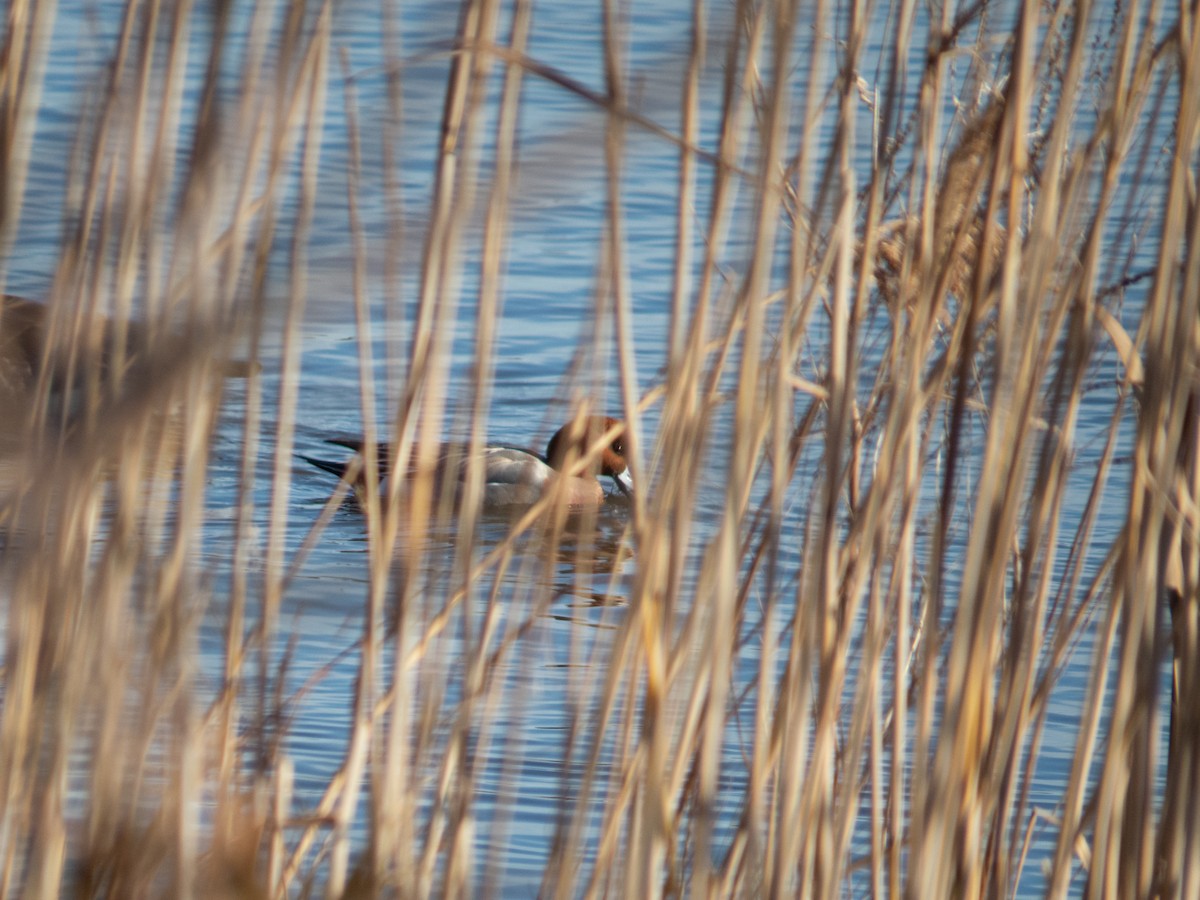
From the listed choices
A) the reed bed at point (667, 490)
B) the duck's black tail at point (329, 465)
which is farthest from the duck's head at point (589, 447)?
the duck's black tail at point (329, 465)

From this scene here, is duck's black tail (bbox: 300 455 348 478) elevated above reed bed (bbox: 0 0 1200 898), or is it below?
below

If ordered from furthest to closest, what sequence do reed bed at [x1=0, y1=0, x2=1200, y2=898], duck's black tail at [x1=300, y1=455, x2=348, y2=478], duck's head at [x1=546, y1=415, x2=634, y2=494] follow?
duck's black tail at [x1=300, y1=455, x2=348, y2=478]
duck's head at [x1=546, y1=415, x2=634, y2=494]
reed bed at [x1=0, y1=0, x2=1200, y2=898]

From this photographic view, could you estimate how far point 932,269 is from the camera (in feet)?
4.27

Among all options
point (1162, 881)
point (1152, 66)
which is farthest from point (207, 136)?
point (1162, 881)

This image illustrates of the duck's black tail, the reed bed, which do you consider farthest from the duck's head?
the duck's black tail

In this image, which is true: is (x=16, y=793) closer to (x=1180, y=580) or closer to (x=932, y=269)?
(x=932, y=269)

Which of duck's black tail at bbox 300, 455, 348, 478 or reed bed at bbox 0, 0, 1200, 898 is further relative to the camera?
duck's black tail at bbox 300, 455, 348, 478

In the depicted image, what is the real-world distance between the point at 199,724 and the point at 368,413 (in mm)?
282

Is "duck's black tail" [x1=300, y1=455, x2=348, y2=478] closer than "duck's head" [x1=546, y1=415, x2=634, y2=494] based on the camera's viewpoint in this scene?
No

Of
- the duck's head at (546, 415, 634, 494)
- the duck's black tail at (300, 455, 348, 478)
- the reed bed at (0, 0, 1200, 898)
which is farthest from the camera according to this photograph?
the duck's black tail at (300, 455, 348, 478)

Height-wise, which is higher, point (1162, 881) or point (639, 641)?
point (639, 641)

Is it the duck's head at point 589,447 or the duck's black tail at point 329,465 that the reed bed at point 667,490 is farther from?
the duck's black tail at point 329,465

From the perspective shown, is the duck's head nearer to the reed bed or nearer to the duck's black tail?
the reed bed

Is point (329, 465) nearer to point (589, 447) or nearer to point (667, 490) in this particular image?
point (589, 447)
